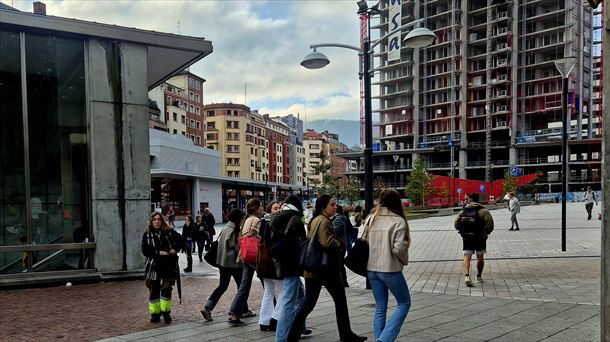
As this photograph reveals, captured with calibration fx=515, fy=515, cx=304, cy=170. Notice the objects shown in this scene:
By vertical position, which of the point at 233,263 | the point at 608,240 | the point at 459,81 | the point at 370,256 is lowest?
the point at 233,263

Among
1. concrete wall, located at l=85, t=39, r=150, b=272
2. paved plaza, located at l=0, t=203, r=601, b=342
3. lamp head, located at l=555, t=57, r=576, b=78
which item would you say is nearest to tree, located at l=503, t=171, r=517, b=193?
lamp head, located at l=555, t=57, r=576, b=78

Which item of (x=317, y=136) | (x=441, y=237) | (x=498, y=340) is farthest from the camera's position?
(x=317, y=136)

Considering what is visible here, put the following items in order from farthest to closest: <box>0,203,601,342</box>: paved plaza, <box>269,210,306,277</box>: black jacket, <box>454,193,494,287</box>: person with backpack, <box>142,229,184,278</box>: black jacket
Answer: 1. <box>454,193,494,287</box>: person with backpack
2. <box>142,229,184,278</box>: black jacket
3. <box>0,203,601,342</box>: paved plaza
4. <box>269,210,306,277</box>: black jacket

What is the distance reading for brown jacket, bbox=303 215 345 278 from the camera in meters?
5.63

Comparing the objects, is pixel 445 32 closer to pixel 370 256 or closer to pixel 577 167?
pixel 577 167

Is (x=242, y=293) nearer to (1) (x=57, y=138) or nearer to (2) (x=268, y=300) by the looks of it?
(2) (x=268, y=300)

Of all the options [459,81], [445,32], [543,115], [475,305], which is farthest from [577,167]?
[475,305]

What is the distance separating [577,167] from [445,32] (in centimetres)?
3277

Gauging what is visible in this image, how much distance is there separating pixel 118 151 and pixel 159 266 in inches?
231

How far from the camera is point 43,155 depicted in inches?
486

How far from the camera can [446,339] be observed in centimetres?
624

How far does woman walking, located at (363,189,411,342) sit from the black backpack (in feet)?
16.3

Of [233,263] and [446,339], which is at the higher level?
[233,263]

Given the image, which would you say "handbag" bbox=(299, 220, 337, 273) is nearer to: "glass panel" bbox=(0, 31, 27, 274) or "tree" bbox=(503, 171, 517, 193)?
"glass panel" bbox=(0, 31, 27, 274)
